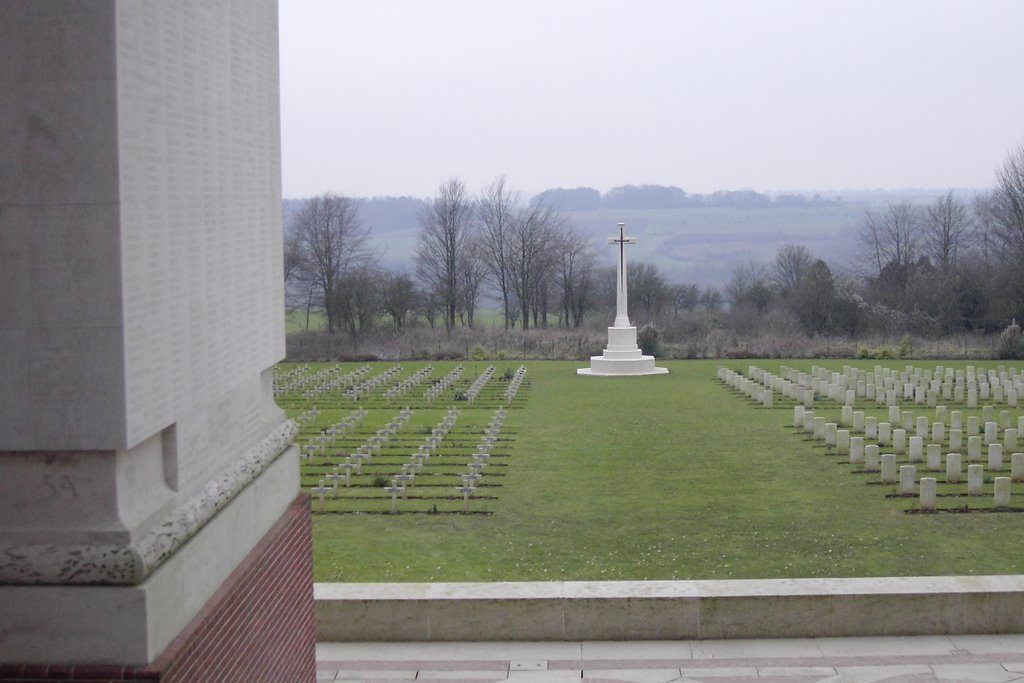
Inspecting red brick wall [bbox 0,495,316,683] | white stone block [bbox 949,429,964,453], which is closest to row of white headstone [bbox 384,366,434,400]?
white stone block [bbox 949,429,964,453]

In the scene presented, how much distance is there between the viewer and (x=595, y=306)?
5366 centimetres

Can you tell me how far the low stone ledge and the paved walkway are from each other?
0.21 ft

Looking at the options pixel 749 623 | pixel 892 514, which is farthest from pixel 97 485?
pixel 892 514

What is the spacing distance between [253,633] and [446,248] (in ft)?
159

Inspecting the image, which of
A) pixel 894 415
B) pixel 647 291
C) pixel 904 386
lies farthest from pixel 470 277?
pixel 894 415

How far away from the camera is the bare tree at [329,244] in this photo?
50969 millimetres

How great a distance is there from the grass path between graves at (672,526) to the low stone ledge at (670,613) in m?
2.83

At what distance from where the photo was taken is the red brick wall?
3.42 m

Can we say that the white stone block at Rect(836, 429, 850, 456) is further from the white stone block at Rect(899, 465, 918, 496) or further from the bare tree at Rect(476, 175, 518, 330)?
the bare tree at Rect(476, 175, 518, 330)

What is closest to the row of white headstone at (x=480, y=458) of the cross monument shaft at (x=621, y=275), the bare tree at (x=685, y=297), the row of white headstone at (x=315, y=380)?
the row of white headstone at (x=315, y=380)

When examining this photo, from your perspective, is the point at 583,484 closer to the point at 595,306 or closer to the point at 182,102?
the point at 182,102

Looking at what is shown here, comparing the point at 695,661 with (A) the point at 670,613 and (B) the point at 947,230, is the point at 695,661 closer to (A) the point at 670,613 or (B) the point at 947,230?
(A) the point at 670,613

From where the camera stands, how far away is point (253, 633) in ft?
15.1

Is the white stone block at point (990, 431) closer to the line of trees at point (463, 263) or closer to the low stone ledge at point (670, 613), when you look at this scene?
the low stone ledge at point (670, 613)
